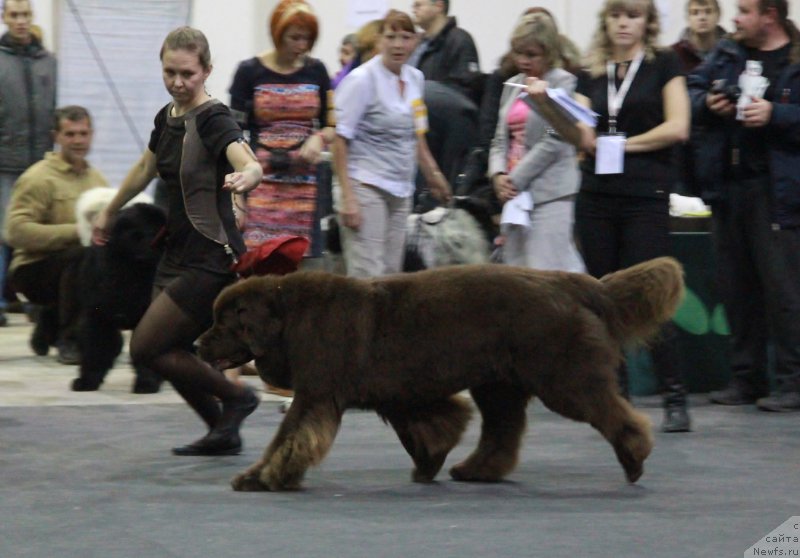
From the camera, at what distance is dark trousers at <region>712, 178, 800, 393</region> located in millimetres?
7293

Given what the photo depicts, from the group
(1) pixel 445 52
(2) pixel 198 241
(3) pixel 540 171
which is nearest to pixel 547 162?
(3) pixel 540 171

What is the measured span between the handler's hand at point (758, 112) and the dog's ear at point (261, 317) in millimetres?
2902

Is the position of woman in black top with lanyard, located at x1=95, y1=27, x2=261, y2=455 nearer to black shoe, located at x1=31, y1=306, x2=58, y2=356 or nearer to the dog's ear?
the dog's ear

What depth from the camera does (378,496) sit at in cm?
526

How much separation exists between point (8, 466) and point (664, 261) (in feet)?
8.60

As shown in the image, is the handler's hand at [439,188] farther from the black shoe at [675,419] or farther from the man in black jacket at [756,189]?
the black shoe at [675,419]

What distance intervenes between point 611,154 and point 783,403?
1540 mm

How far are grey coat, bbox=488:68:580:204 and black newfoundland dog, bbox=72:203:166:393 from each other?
2051 mm

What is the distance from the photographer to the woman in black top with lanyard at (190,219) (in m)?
5.71

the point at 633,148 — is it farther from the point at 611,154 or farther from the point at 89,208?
the point at 89,208

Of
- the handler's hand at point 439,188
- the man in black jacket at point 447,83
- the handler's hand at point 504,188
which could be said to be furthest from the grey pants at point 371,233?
the man in black jacket at point 447,83

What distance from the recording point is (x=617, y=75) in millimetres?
6855

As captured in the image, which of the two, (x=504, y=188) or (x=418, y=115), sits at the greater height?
(x=418, y=115)

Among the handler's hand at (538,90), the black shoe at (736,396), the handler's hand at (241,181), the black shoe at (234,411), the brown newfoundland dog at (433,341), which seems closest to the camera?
the brown newfoundland dog at (433,341)
